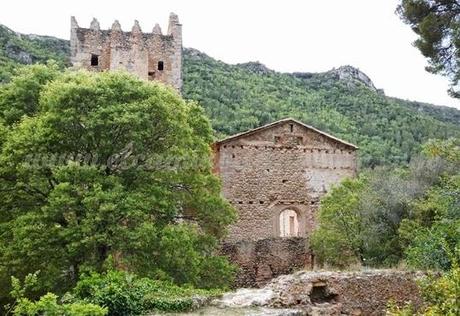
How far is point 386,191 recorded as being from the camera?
776 inches

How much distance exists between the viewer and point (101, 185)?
15180 millimetres

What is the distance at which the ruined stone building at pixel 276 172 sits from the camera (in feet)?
91.5

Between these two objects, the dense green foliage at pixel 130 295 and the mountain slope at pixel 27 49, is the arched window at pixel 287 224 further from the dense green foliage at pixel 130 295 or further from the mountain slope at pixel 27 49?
the dense green foliage at pixel 130 295

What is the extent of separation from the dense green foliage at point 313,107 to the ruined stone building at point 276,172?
12727mm

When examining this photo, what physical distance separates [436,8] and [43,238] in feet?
37.2

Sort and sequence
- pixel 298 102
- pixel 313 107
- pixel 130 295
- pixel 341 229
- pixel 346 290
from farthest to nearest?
pixel 298 102 < pixel 313 107 < pixel 341 229 < pixel 346 290 < pixel 130 295

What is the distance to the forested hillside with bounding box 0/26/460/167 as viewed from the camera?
44906mm

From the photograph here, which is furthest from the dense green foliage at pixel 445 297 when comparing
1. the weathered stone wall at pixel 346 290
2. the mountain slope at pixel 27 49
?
the mountain slope at pixel 27 49

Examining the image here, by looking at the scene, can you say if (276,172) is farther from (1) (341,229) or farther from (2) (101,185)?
(2) (101,185)

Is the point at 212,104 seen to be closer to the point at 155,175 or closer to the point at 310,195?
the point at 310,195

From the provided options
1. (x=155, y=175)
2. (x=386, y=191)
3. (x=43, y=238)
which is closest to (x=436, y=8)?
(x=386, y=191)

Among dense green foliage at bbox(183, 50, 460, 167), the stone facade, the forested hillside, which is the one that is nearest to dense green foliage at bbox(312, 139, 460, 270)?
the stone facade

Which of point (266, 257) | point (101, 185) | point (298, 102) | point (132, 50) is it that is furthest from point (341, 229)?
point (298, 102)

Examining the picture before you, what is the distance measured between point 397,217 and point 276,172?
32.7 ft
